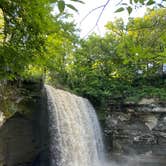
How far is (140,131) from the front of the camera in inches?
357

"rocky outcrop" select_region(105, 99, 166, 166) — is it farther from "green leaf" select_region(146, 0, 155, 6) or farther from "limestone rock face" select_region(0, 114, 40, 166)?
"green leaf" select_region(146, 0, 155, 6)

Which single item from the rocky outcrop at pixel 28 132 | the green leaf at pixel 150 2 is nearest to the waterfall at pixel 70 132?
the rocky outcrop at pixel 28 132

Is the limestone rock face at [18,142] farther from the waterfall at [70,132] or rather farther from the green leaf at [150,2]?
the green leaf at [150,2]

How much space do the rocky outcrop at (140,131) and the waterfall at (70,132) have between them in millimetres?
843

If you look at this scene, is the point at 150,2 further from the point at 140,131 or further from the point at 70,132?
the point at 140,131

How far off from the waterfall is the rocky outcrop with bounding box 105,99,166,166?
0.84 meters

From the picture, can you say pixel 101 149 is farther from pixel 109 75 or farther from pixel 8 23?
pixel 8 23

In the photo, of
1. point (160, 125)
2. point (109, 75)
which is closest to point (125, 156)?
point (160, 125)

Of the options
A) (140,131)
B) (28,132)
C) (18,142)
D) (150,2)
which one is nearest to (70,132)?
(28,132)

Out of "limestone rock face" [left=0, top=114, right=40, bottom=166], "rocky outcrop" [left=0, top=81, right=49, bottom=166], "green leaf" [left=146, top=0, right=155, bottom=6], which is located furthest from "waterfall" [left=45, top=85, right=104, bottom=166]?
"green leaf" [left=146, top=0, right=155, bottom=6]

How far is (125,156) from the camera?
8969 mm

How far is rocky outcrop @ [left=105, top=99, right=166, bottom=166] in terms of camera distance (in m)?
8.89

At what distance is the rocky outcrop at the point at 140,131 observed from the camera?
350 inches

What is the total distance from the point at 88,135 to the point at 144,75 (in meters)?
3.01
